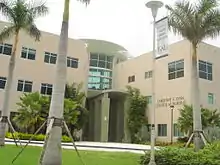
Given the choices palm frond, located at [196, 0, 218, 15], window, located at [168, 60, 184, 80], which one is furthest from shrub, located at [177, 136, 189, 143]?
palm frond, located at [196, 0, 218, 15]

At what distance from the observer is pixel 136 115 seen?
38.2 metres

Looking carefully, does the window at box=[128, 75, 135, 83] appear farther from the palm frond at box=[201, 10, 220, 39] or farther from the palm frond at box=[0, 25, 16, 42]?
the palm frond at box=[201, 10, 220, 39]

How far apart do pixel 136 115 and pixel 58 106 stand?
1093 inches

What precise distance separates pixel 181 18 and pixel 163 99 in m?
20.3

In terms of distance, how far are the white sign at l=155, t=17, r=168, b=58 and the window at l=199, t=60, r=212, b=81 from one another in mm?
23824

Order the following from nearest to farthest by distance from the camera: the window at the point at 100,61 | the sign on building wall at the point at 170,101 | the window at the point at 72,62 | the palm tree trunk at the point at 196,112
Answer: the palm tree trunk at the point at 196,112 < the sign on building wall at the point at 170,101 < the window at the point at 72,62 < the window at the point at 100,61

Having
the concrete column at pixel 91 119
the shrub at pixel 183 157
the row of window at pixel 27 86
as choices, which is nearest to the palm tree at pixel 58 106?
the shrub at pixel 183 157

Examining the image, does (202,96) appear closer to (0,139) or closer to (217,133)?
(217,133)

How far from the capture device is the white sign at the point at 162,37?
35.8ft

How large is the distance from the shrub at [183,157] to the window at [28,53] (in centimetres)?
2597

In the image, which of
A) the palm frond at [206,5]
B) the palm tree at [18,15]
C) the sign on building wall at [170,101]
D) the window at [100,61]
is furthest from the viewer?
the window at [100,61]

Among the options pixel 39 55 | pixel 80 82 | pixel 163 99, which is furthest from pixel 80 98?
pixel 163 99

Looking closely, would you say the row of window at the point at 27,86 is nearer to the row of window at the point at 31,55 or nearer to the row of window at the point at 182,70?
the row of window at the point at 31,55

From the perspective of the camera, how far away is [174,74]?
118 feet
